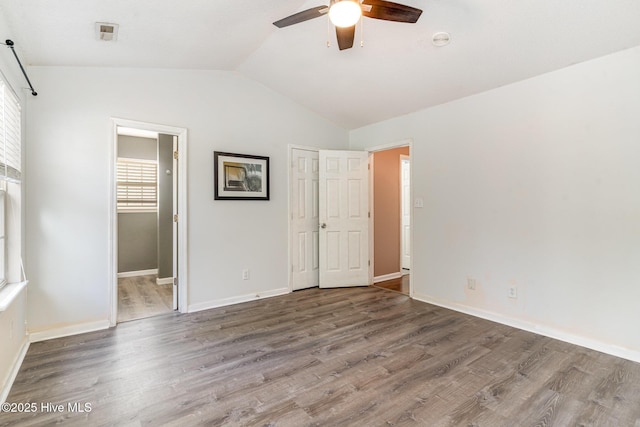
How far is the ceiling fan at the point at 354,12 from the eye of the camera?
1.77m

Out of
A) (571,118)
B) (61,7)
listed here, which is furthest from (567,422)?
(61,7)

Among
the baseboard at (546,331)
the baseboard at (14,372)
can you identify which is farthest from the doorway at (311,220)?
the baseboard at (14,372)

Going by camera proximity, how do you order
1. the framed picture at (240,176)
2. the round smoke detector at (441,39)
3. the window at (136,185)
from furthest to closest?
the window at (136,185) → the framed picture at (240,176) → the round smoke detector at (441,39)

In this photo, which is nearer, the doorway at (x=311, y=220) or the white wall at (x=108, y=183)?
the white wall at (x=108, y=183)

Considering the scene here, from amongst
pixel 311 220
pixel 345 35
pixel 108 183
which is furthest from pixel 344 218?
pixel 108 183

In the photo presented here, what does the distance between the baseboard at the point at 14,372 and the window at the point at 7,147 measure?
1.92ft

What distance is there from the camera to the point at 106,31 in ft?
7.82

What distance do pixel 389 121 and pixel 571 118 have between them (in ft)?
6.81

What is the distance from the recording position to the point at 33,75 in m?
2.72

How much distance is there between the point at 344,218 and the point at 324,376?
265cm

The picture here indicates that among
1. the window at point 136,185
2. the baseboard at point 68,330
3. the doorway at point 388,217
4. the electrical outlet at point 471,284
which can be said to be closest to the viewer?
the baseboard at point 68,330

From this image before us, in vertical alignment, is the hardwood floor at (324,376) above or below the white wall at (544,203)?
below

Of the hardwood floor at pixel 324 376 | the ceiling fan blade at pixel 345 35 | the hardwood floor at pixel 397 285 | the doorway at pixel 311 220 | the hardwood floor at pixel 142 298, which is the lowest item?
the hardwood floor at pixel 324 376

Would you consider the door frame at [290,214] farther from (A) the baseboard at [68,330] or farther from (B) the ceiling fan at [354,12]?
(B) the ceiling fan at [354,12]
